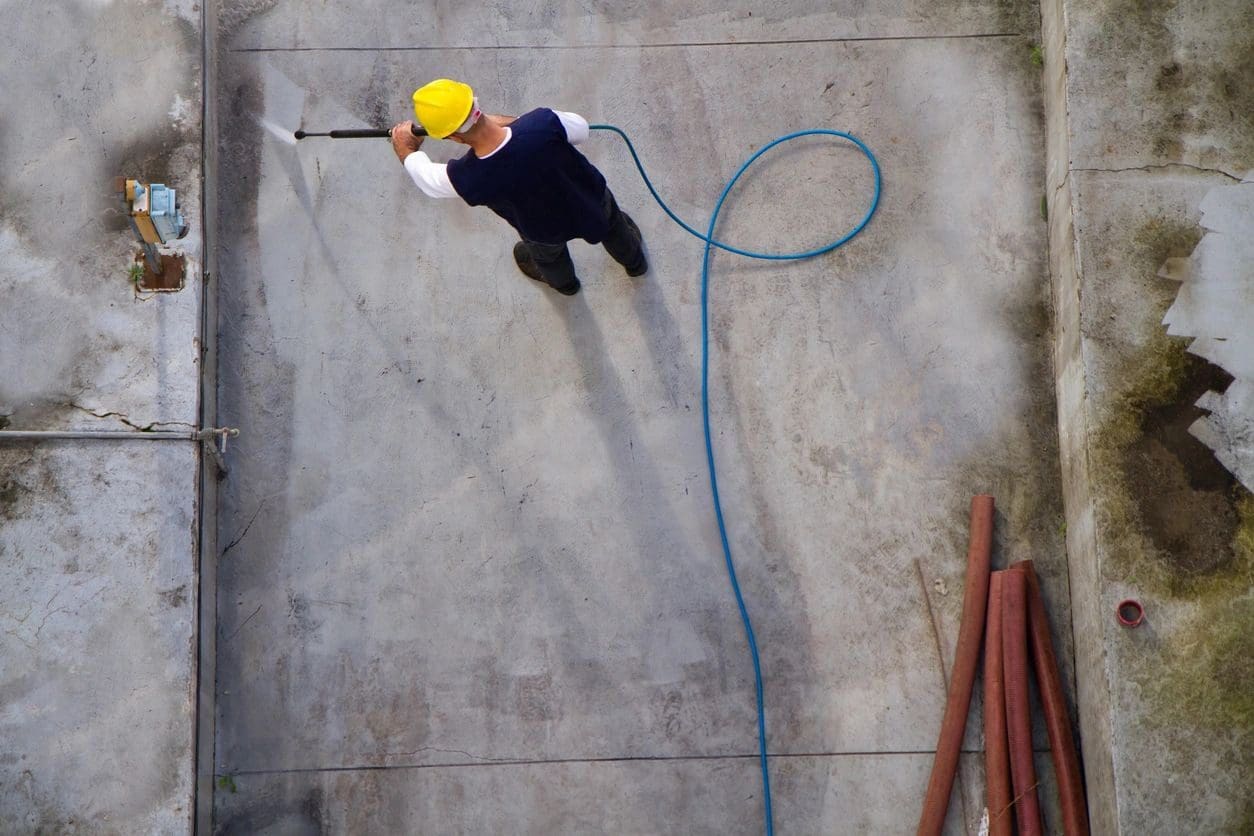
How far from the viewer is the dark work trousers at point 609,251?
4168mm

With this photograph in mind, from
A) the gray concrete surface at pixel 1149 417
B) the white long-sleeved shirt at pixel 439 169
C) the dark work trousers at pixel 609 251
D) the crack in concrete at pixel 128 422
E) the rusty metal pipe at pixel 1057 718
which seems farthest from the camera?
the crack in concrete at pixel 128 422

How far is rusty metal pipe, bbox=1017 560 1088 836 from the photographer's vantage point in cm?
406

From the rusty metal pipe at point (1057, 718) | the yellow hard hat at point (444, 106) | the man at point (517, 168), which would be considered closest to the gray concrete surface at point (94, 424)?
the man at point (517, 168)

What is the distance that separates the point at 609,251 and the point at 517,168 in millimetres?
893

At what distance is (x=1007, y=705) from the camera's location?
4145 millimetres

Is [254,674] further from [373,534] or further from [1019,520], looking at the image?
[1019,520]

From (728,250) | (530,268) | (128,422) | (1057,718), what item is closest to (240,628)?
(128,422)

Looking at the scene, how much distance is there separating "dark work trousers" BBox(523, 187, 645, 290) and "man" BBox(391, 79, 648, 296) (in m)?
0.02

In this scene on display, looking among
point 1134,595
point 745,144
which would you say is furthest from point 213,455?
point 1134,595

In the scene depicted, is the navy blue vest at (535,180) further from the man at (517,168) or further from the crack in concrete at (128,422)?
the crack in concrete at (128,422)

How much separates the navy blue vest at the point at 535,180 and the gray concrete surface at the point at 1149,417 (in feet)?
6.68

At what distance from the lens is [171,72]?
4.62 meters

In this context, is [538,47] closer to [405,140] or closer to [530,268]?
[530,268]

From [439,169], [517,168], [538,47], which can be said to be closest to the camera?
[517,168]
